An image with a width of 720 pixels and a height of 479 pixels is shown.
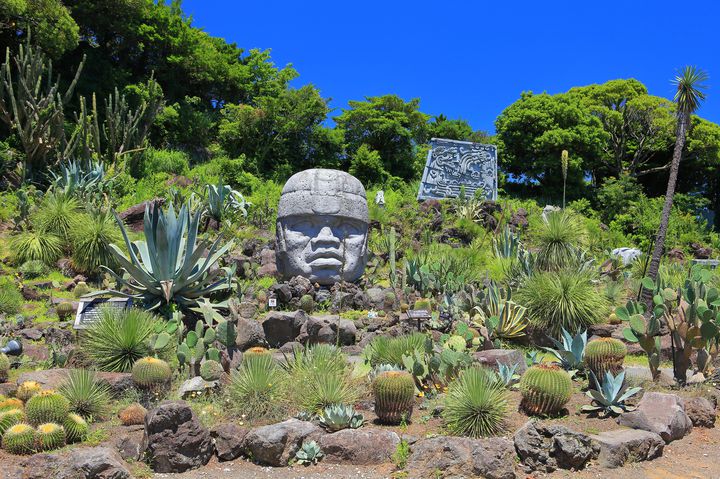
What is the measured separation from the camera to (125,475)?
4.69 m

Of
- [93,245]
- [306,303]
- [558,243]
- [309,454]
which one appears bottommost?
[309,454]

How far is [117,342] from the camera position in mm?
7137

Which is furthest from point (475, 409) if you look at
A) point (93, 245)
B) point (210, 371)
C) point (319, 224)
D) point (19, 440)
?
point (93, 245)

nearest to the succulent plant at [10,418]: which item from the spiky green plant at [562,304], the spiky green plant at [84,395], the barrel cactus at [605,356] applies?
the spiky green plant at [84,395]

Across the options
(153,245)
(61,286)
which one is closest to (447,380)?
(153,245)

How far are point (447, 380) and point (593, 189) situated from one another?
23.3 metres

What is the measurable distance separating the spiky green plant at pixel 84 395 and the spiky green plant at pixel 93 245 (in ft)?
20.9

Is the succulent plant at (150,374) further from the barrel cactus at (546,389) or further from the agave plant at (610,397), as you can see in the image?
the agave plant at (610,397)

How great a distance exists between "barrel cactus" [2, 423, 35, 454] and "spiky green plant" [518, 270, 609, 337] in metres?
6.49

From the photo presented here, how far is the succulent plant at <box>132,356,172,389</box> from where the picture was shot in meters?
6.20

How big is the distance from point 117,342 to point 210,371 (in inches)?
47.8

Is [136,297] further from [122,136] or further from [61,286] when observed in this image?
[122,136]

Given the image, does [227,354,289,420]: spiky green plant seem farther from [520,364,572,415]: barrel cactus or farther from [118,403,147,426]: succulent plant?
[520,364,572,415]: barrel cactus

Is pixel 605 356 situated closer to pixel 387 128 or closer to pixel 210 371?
pixel 210 371
